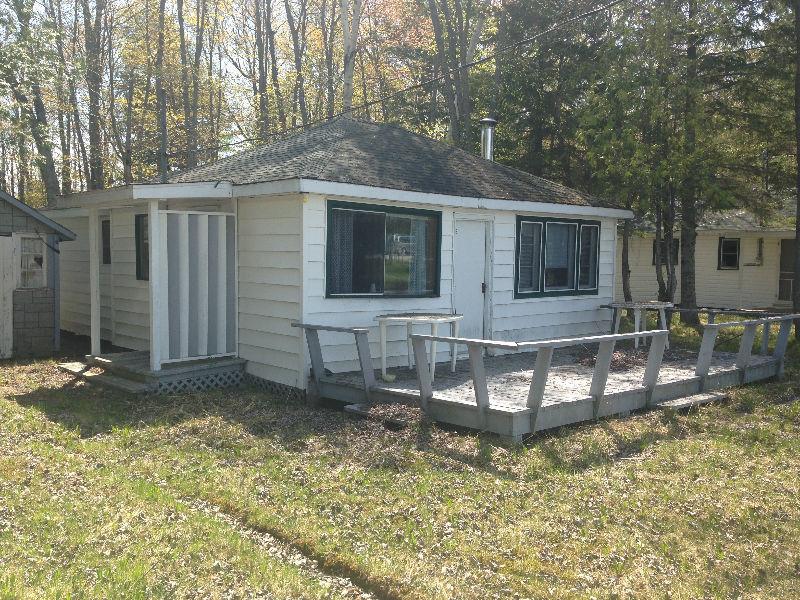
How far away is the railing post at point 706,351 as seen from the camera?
8.83 metres

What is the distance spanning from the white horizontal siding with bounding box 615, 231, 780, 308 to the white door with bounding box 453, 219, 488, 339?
13189 millimetres

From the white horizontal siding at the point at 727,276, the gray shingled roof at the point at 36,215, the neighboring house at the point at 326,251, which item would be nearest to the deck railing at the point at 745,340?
the neighboring house at the point at 326,251

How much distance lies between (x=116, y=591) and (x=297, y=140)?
29.0 ft

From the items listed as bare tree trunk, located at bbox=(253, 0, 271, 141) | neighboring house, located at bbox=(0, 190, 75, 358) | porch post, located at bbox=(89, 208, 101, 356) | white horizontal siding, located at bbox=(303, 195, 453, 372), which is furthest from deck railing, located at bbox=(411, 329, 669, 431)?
bare tree trunk, located at bbox=(253, 0, 271, 141)

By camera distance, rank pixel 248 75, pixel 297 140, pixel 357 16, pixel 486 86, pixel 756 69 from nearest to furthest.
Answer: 1. pixel 297 140
2. pixel 756 69
3. pixel 357 16
4. pixel 486 86
5. pixel 248 75

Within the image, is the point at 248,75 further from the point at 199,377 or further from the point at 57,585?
the point at 57,585

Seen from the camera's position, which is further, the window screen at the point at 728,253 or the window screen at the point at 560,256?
the window screen at the point at 728,253

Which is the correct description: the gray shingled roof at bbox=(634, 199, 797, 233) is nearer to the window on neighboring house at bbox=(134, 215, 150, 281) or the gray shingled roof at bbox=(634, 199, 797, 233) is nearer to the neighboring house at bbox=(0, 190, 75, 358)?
the window on neighboring house at bbox=(134, 215, 150, 281)

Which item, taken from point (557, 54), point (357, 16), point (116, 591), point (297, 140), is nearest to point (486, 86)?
point (557, 54)

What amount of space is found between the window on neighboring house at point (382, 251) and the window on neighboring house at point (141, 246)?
381cm

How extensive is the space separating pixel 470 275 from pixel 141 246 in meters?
5.01

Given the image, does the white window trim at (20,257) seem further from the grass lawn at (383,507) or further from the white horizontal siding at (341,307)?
the white horizontal siding at (341,307)

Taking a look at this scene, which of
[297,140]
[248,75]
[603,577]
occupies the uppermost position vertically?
[248,75]

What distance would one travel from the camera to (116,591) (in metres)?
3.79
